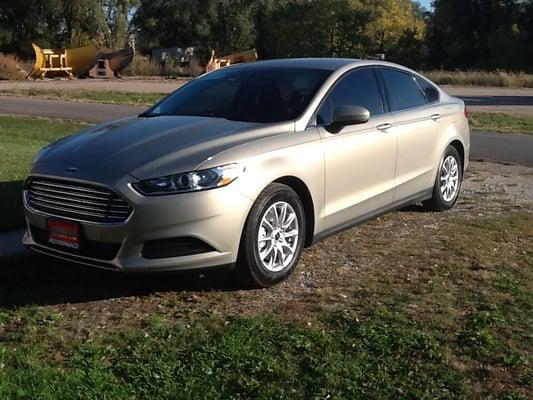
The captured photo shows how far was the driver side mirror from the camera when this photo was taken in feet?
19.4

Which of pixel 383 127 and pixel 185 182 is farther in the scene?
pixel 383 127

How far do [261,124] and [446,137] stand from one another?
9.12 feet

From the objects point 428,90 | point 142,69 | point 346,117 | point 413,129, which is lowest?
point 142,69

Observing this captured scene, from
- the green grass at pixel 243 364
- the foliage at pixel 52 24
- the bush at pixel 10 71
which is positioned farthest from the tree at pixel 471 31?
the green grass at pixel 243 364

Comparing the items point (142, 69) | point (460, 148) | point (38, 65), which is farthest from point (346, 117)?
point (142, 69)

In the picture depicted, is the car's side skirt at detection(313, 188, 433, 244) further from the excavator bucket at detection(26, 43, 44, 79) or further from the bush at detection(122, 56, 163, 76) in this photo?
the bush at detection(122, 56, 163, 76)

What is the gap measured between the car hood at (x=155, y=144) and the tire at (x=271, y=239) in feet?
1.52

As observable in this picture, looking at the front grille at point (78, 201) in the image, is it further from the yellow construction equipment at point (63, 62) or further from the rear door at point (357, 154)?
the yellow construction equipment at point (63, 62)

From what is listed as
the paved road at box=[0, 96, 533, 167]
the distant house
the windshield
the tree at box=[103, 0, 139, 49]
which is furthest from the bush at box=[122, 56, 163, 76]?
the windshield

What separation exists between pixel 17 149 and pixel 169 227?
797cm

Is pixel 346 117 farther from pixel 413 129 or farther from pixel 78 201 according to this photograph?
pixel 78 201

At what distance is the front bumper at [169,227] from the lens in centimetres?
482

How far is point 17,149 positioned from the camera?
12.0 m

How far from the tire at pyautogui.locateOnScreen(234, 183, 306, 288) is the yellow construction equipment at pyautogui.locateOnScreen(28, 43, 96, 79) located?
42.5 meters
